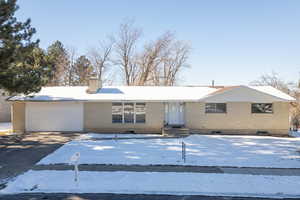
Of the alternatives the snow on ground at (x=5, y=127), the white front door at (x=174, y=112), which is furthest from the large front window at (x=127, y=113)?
the snow on ground at (x=5, y=127)

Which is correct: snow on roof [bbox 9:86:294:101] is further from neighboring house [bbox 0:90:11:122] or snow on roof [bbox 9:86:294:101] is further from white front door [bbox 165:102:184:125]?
neighboring house [bbox 0:90:11:122]

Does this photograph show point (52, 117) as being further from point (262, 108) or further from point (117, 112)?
point (262, 108)

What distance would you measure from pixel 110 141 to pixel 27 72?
6162 millimetres

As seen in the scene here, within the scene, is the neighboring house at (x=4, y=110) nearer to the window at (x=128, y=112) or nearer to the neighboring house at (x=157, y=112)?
the neighboring house at (x=157, y=112)

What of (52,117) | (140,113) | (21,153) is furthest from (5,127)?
(140,113)

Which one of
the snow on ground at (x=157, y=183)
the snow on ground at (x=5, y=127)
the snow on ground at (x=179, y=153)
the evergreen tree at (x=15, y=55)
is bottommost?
the snow on ground at (x=5, y=127)

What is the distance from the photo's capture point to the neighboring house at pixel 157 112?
14266mm

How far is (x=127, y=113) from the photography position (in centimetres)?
1472

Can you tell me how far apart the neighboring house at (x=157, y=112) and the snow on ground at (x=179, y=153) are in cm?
296

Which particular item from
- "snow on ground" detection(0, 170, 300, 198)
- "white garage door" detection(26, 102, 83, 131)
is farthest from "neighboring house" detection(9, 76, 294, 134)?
"snow on ground" detection(0, 170, 300, 198)

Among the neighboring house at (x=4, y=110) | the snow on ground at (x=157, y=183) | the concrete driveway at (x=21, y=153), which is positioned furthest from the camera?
the neighboring house at (x=4, y=110)

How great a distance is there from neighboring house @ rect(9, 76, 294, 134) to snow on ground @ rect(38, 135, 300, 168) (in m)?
2.96

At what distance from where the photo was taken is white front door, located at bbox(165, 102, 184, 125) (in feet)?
48.9

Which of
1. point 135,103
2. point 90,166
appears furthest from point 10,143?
point 135,103
